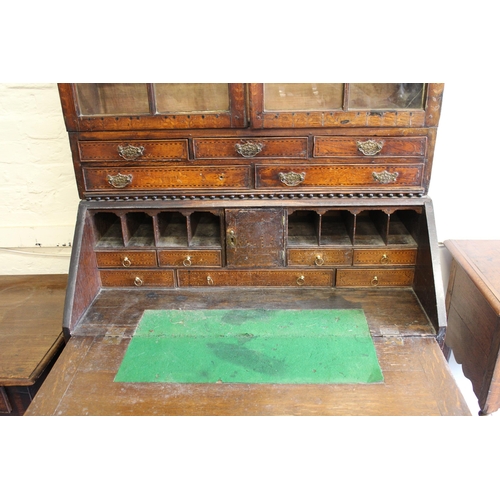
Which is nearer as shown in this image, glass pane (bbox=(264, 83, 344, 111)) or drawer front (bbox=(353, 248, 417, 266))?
glass pane (bbox=(264, 83, 344, 111))

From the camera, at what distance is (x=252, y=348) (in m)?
1.86

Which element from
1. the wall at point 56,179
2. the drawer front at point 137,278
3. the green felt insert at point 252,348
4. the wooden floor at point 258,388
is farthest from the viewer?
the wall at point 56,179

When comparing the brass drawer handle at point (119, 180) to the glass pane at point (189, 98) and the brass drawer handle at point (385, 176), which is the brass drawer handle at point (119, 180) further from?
the brass drawer handle at point (385, 176)

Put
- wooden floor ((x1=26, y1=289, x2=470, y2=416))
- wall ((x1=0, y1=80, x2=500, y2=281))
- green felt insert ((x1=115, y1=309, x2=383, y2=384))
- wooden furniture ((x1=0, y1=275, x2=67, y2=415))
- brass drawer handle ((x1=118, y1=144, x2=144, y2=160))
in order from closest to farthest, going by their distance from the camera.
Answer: wooden floor ((x1=26, y1=289, x2=470, y2=416))
green felt insert ((x1=115, y1=309, x2=383, y2=384))
wooden furniture ((x1=0, y1=275, x2=67, y2=415))
brass drawer handle ((x1=118, y1=144, x2=144, y2=160))
wall ((x1=0, y1=80, x2=500, y2=281))

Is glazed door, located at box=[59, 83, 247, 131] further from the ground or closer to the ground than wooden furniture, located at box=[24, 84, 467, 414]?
further from the ground

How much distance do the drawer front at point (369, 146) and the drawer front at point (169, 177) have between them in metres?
0.35

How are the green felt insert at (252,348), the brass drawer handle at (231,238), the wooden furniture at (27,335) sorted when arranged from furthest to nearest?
the brass drawer handle at (231,238)
the wooden furniture at (27,335)
the green felt insert at (252,348)

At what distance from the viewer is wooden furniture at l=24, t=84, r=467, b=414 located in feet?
6.44

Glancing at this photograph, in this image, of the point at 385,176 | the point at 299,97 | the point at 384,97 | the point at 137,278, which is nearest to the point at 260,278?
the point at 137,278

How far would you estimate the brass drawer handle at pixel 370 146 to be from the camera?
200 cm

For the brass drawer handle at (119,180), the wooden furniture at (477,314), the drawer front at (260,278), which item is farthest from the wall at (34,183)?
the wooden furniture at (477,314)

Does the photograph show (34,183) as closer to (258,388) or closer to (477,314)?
(258,388)

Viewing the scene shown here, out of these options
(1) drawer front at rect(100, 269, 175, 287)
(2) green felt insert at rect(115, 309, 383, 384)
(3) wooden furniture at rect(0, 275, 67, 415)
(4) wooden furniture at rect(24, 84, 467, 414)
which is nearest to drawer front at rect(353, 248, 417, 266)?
(4) wooden furniture at rect(24, 84, 467, 414)

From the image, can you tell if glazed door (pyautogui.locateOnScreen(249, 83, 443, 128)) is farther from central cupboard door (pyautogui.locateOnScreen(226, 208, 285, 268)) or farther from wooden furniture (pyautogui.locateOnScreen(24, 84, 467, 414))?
central cupboard door (pyautogui.locateOnScreen(226, 208, 285, 268))
